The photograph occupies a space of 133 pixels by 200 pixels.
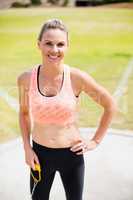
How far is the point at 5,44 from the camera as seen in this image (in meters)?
4.48

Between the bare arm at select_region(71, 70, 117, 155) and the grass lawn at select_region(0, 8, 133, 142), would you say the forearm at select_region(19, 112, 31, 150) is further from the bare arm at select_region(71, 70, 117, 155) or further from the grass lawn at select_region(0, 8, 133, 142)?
the grass lawn at select_region(0, 8, 133, 142)

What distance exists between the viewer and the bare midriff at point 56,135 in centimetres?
176

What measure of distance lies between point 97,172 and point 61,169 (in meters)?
1.21

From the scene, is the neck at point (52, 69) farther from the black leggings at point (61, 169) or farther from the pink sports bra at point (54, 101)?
the black leggings at point (61, 169)

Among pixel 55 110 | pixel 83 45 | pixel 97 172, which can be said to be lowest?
pixel 97 172

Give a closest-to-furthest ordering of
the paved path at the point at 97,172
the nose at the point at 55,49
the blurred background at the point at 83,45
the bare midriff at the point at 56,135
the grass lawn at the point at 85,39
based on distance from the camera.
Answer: the nose at the point at 55,49, the bare midriff at the point at 56,135, the paved path at the point at 97,172, the blurred background at the point at 83,45, the grass lawn at the point at 85,39

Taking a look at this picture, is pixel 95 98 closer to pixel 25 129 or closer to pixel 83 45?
pixel 25 129

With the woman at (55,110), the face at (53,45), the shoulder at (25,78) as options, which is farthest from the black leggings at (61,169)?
the face at (53,45)

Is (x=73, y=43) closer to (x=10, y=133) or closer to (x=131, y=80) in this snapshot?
(x=131, y=80)

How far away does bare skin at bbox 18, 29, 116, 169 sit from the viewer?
65.7 inches

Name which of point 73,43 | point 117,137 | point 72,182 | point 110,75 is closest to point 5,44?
point 73,43

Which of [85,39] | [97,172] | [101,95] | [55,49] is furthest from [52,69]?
[85,39]

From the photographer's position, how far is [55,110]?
169 cm

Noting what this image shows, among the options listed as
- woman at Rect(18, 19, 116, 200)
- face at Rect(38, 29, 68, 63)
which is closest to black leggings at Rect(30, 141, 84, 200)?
woman at Rect(18, 19, 116, 200)
